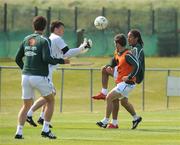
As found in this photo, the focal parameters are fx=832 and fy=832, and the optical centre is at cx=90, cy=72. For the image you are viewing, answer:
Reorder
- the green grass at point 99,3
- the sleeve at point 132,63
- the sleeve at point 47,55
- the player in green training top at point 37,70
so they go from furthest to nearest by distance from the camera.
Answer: the green grass at point 99,3 < the sleeve at point 132,63 < the player in green training top at point 37,70 < the sleeve at point 47,55

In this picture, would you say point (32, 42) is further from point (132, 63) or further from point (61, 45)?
point (132, 63)

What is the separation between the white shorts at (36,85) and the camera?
50.1 feet

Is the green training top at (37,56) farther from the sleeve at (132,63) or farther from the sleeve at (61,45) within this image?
the sleeve at (132,63)

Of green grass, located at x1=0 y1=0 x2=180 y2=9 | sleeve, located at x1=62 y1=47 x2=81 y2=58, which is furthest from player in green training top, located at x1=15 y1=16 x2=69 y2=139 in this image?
green grass, located at x1=0 y1=0 x2=180 y2=9

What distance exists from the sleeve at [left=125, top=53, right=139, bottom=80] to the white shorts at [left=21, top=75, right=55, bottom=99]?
120 inches

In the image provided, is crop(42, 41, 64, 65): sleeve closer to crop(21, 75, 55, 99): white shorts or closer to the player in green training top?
the player in green training top

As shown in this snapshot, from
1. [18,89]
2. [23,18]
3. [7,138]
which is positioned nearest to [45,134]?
[7,138]

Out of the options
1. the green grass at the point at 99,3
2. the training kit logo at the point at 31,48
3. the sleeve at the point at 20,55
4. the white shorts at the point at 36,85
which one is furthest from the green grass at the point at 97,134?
the green grass at the point at 99,3

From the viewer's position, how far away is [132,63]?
18.1 meters

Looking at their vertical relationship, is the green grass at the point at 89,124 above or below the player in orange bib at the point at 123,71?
below

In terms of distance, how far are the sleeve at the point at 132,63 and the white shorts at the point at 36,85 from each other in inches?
120

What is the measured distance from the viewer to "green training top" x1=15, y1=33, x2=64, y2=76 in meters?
15.1

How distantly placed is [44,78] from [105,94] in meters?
4.08

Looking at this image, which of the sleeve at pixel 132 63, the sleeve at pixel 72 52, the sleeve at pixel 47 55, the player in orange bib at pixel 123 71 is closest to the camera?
the sleeve at pixel 47 55
